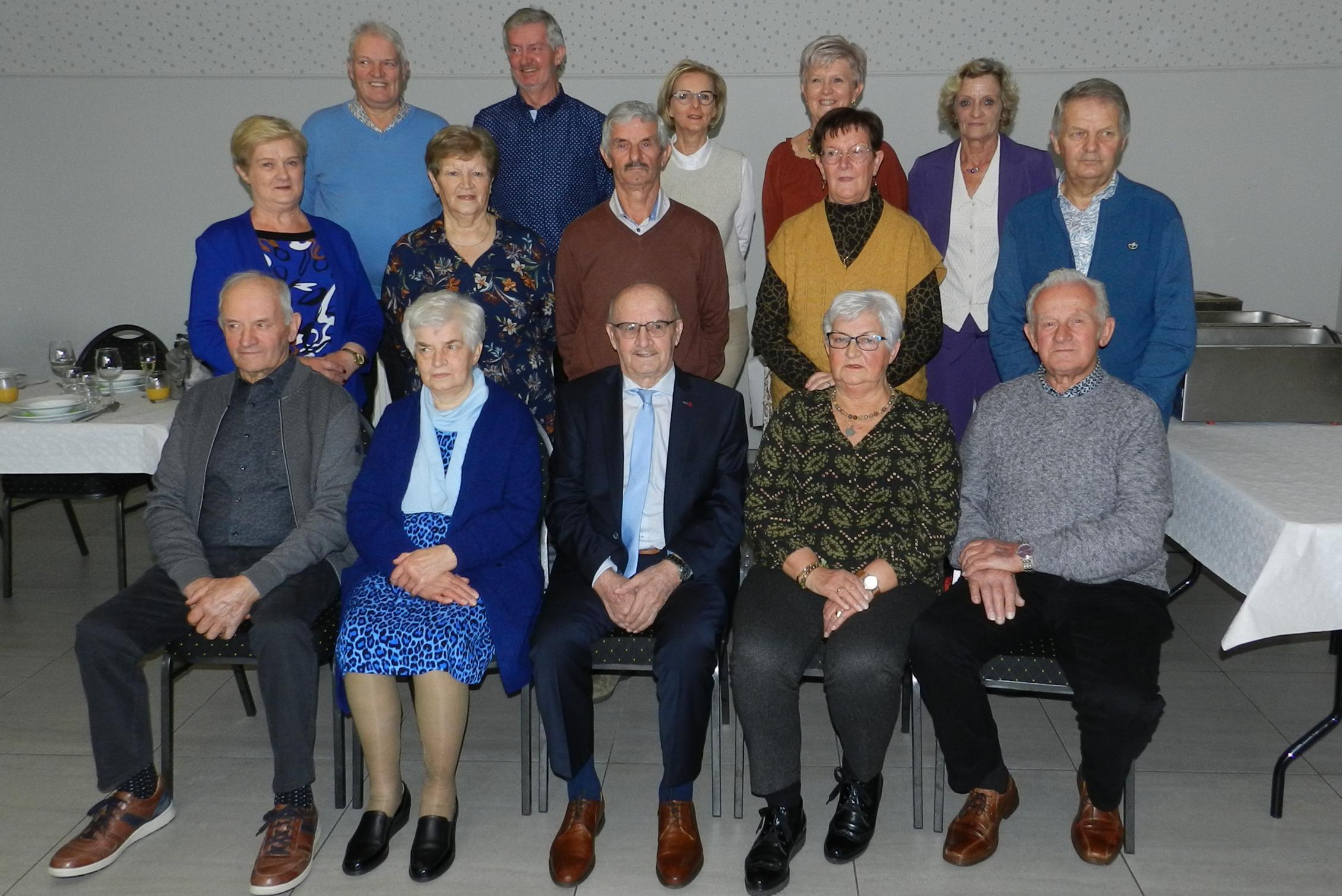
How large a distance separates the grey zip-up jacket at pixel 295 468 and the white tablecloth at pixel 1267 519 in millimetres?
2110

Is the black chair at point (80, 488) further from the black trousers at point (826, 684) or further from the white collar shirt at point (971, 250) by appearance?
the white collar shirt at point (971, 250)

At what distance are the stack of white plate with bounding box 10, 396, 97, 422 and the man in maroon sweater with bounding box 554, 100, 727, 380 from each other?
1.51 m

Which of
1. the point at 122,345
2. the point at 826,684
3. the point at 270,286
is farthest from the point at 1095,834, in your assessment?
the point at 122,345

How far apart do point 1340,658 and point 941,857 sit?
3.63 feet

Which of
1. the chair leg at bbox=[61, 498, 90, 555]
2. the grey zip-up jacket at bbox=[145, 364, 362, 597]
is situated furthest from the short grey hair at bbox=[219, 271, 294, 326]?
the chair leg at bbox=[61, 498, 90, 555]

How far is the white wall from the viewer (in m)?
5.30

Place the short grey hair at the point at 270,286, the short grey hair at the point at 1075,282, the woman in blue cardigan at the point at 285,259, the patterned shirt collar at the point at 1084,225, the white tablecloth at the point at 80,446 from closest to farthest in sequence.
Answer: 1. the short grey hair at the point at 1075,282
2. the short grey hair at the point at 270,286
3. the patterned shirt collar at the point at 1084,225
4. the woman in blue cardigan at the point at 285,259
5. the white tablecloth at the point at 80,446

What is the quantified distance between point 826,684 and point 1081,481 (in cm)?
77

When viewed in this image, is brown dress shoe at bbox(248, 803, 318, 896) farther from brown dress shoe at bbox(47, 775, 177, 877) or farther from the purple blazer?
the purple blazer

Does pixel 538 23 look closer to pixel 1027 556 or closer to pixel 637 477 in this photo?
pixel 637 477

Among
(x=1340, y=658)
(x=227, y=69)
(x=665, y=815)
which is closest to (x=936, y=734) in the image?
(x=665, y=815)

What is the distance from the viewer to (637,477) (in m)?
2.87

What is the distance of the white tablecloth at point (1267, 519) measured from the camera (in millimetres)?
2438

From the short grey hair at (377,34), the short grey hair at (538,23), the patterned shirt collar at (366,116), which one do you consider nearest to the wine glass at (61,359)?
the patterned shirt collar at (366,116)
